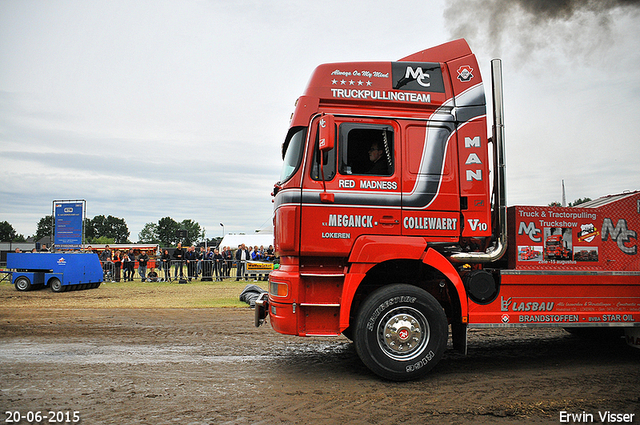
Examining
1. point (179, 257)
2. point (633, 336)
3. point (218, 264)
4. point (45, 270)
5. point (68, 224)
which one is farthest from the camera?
point (68, 224)

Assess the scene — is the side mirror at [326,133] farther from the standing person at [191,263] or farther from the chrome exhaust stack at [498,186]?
the standing person at [191,263]

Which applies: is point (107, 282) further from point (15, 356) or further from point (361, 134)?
point (361, 134)

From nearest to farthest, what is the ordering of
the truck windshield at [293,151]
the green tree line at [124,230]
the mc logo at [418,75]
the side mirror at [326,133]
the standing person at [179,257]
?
the side mirror at [326,133], the truck windshield at [293,151], the mc logo at [418,75], the standing person at [179,257], the green tree line at [124,230]

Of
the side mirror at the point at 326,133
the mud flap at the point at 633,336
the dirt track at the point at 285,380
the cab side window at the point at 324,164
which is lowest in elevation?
the dirt track at the point at 285,380

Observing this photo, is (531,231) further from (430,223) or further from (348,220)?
(348,220)

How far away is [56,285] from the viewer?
1714cm

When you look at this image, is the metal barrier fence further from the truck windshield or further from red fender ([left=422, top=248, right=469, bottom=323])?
red fender ([left=422, top=248, right=469, bottom=323])

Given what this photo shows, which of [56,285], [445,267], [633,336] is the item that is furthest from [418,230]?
[56,285]

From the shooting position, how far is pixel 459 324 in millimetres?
5715

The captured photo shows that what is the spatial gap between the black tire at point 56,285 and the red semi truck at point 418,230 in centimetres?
1424

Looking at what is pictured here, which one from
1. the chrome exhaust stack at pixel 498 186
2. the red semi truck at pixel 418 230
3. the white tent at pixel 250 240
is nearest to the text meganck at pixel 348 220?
the red semi truck at pixel 418 230

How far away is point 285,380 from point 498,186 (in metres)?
3.50

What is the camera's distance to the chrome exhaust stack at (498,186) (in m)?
5.62

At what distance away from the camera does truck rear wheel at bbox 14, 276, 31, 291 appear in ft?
56.6
